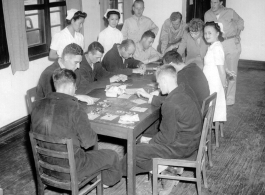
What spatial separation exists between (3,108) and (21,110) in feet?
1.18

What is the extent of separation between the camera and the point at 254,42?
863 cm

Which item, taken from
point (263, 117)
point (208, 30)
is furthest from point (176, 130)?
point (263, 117)

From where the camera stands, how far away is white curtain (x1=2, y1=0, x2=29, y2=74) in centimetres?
406

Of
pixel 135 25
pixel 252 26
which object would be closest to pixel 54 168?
pixel 135 25

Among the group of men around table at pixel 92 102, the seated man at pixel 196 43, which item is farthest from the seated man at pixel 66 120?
the seated man at pixel 196 43

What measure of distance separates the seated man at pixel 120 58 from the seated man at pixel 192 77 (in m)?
0.93

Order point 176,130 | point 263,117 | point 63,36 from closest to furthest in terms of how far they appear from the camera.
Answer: point 176,130, point 63,36, point 263,117

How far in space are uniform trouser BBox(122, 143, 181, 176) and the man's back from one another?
837 mm

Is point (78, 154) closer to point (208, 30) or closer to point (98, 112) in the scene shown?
point (98, 112)

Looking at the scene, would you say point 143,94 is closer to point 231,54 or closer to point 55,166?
point 55,166

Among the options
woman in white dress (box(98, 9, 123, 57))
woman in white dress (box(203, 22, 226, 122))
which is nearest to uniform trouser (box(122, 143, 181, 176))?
woman in white dress (box(203, 22, 226, 122))

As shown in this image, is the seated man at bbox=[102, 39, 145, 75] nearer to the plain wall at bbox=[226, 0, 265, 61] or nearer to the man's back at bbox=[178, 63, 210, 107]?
the man's back at bbox=[178, 63, 210, 107]

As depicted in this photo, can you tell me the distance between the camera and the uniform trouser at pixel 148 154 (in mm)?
2832

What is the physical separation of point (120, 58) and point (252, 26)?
532 cm
